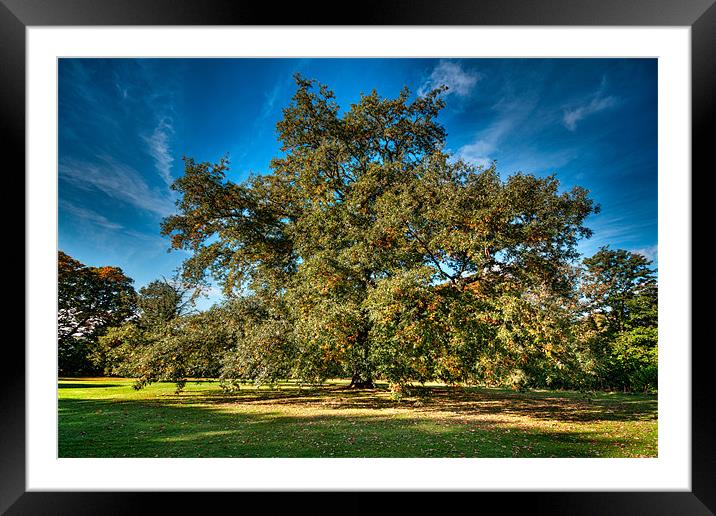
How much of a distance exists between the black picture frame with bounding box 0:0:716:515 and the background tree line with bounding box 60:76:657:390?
2232mm

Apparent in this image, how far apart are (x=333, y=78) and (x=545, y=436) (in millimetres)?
6765

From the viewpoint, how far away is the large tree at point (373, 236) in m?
5.23

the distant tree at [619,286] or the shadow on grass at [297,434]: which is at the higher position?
the distant tree at [619,286]

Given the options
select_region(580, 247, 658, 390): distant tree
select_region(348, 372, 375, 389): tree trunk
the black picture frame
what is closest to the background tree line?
select_region(580, 247, 658, 390): distant tree

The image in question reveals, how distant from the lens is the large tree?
5230 mm

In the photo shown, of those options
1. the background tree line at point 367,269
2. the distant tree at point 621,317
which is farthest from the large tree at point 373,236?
the distant tree at point 621,317

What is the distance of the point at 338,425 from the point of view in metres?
5.23
